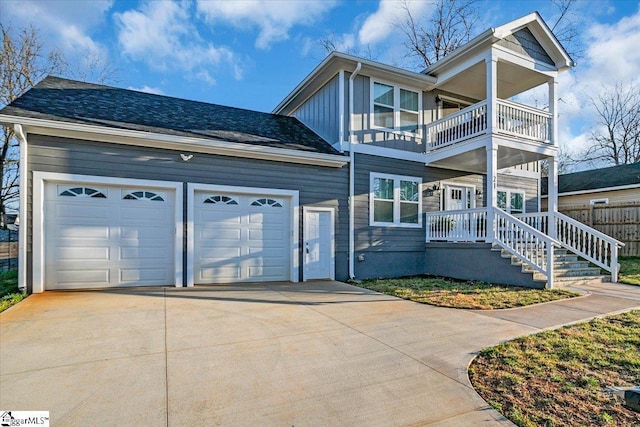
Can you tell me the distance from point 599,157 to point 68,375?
33.6 m

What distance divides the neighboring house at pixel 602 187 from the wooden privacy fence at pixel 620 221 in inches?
51.5

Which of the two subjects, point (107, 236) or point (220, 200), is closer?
point (107, 236)

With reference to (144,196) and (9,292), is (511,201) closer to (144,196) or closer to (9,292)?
(144,196)

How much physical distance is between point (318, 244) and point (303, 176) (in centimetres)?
187

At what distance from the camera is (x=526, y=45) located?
9.49 meters

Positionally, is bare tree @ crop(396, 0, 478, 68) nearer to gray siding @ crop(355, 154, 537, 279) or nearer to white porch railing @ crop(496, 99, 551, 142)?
white porch railing @ crop(496, 99, 551, 142)

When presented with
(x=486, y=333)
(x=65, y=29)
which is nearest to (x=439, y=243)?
(x=486, y=333)

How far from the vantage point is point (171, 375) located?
119 inches

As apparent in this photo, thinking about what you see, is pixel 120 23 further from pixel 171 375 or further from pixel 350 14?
pixel 171 375

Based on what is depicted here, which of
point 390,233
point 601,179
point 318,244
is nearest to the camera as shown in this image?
point 318,244

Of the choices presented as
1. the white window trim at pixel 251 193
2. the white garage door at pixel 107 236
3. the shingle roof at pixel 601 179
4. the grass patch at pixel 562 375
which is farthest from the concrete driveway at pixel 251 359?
the shingle roof at pixel 601 179

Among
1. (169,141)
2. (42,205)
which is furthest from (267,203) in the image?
(42,205)

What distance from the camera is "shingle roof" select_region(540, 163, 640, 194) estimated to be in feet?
52.1

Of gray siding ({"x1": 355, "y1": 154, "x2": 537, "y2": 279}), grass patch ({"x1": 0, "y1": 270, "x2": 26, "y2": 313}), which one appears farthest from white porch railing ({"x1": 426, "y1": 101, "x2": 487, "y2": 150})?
grass patch ({"x1": 0, "y1": 270, "x2": 26, "y2": 313})
